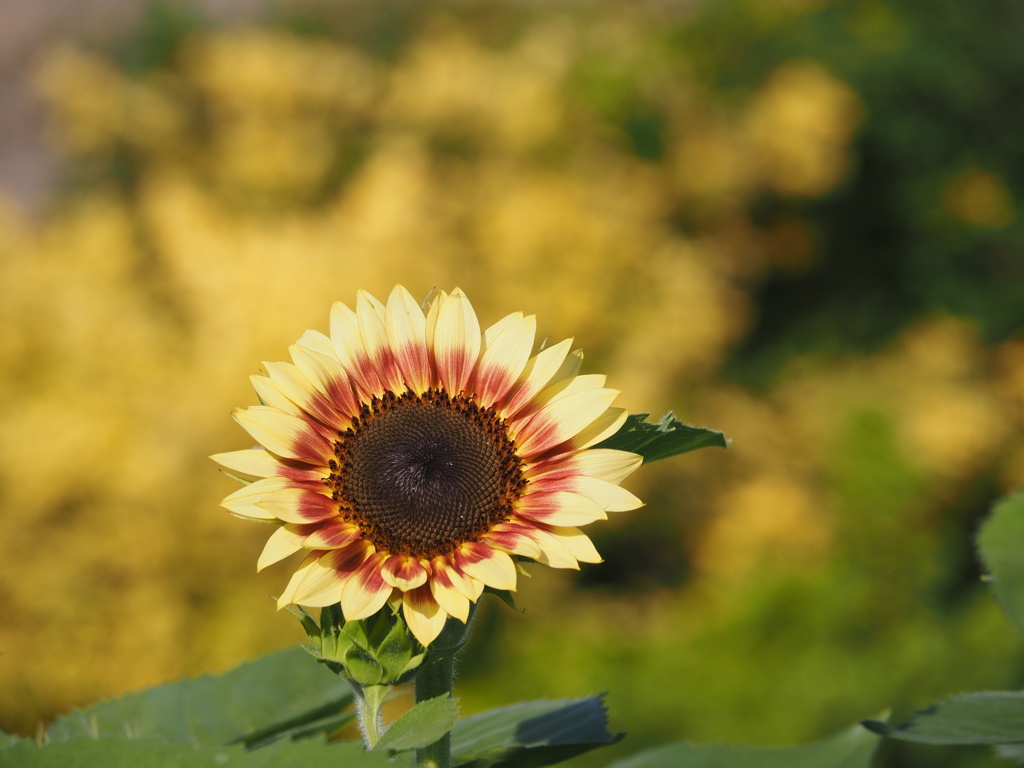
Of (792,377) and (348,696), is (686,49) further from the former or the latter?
(348,696)

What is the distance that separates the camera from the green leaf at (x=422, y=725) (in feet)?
1.45

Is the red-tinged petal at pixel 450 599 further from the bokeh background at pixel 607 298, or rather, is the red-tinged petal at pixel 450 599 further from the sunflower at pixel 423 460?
the bokeh background at pixel 607 298

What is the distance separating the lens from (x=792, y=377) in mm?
3742

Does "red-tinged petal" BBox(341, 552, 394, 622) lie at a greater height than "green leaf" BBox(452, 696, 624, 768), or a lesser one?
greater

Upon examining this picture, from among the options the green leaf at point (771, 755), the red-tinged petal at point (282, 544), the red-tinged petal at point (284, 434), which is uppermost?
the red-tinged petal at point (284, 434)

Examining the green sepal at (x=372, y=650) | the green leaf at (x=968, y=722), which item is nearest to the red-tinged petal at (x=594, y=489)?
the green sepal at (x=372, y=650)

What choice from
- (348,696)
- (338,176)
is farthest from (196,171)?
(348,696)

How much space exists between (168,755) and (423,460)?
0.65 feet

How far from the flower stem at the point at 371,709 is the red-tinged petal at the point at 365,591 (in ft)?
0.13

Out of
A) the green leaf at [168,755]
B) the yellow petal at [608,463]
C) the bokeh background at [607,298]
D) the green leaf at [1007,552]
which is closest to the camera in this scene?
the green leaf at [168,755]

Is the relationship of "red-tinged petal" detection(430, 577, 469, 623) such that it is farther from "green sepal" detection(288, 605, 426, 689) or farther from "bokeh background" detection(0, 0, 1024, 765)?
"bokeh background" detection(0, 0, 1024, 765)

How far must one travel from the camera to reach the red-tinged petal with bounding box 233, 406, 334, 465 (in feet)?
1.73

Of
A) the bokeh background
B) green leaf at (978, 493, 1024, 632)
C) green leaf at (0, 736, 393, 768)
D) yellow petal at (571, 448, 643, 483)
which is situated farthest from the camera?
the bokeh background

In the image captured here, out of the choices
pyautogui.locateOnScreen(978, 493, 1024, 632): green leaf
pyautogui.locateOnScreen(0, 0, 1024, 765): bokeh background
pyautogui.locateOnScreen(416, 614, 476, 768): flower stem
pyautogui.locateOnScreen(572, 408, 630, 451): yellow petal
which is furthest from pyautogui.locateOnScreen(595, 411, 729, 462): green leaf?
pyautogui.locateOnScreen(0, 0, 1024, 765): bokeh background
